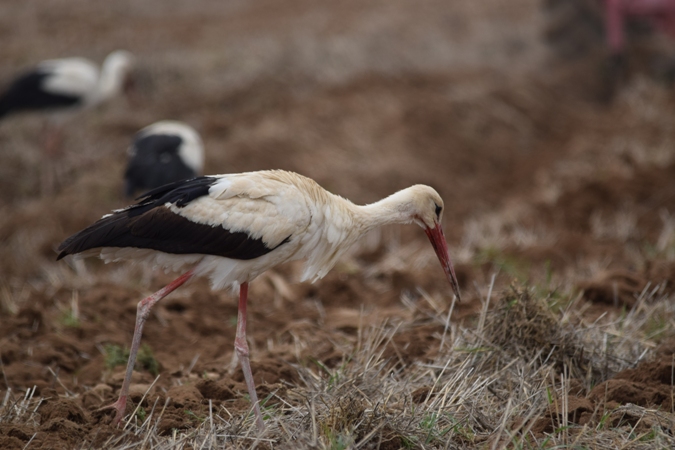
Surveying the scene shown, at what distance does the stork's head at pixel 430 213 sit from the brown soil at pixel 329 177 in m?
0.50

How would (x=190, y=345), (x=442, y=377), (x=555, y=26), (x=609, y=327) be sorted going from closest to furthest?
(x=442, y=377) < (x=609, y=327) < (x=190, y=345) < (x=555, y=26)

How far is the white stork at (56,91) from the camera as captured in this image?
11.7 metres

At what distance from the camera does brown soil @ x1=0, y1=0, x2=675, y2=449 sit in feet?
17.6

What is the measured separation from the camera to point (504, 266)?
702 centimetres

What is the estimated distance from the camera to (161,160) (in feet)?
28.5

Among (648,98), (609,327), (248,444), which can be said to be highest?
(248,444)

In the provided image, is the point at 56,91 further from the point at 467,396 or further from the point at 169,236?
the point at 467,396

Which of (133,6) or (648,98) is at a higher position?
(133,6)

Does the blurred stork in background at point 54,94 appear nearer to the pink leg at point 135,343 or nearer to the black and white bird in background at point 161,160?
the black and white bird in background at point 161,160

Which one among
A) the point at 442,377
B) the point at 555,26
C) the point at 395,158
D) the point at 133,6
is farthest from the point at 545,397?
the point at 133,6

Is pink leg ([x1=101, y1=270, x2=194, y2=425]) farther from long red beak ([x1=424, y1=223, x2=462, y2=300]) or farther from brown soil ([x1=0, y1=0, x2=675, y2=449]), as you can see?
long red beak ([x1=424, y1=223, x2=462, y2=300])

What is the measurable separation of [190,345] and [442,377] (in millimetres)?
2140

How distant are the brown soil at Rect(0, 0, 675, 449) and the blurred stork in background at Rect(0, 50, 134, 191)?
43 cm

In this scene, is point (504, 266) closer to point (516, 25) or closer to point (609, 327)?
point (609, 327)
